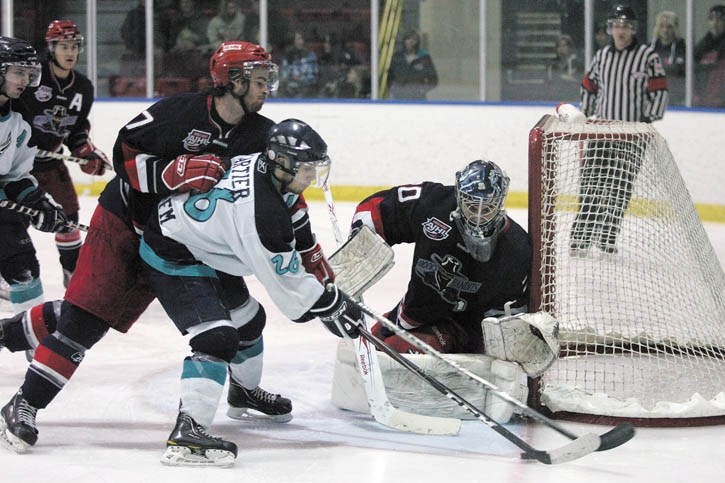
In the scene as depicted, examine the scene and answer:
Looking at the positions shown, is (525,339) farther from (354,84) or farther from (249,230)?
(354,84)

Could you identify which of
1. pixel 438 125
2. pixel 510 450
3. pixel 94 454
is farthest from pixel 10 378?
pixel 438 125

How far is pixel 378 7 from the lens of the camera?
796 centimetres

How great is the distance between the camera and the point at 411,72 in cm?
795

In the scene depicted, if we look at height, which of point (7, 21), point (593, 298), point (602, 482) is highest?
point (7, 21)

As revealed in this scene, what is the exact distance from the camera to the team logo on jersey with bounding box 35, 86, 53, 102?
4770 mm

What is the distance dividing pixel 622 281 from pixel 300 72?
4.43 metres

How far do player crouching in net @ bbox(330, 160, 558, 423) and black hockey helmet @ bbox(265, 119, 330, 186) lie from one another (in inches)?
18.5

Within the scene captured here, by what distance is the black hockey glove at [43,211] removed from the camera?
397 centimetres

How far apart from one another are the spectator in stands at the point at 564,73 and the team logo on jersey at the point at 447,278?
4.43 metres

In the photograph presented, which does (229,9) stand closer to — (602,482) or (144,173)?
(144,173)

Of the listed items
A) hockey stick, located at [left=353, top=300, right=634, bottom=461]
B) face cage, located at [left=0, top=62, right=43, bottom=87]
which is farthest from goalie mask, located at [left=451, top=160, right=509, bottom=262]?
face cage, located at [left=0, top=62, right=43, bottom=87]

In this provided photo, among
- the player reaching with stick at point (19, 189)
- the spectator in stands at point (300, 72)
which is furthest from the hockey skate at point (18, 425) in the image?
the spectator in stands at point (300, 72)

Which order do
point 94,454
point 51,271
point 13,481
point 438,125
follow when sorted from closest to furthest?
point 13,481 → point 94,454 → point 51,271 → point 438,125

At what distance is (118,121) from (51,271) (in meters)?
2.51
